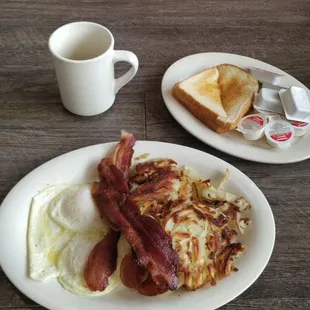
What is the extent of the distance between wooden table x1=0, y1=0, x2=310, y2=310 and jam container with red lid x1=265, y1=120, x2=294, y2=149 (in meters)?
0.06

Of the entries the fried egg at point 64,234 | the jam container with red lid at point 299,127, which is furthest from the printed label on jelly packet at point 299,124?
the fried egg at point 64,234

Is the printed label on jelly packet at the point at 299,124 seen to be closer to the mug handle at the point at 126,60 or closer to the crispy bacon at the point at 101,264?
the mug handle at the point at 126,60

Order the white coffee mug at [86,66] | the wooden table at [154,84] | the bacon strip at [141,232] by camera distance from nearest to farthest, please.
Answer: the bacon strip at [141,232]
the wooden table at [154,84]
the white coffee mug at [86,66]

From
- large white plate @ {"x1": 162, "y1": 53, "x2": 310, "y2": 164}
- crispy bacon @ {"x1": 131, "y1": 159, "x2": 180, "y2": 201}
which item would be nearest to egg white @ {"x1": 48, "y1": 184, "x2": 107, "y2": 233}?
crispy bacon @ {"x1": 131, "y1": 159, "x2": 180, "y2": 201}

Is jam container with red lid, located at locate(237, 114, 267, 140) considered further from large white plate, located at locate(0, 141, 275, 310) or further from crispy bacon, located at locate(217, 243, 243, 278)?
crispy bacon, located at locate(217, 243, 243, 278)

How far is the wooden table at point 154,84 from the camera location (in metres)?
1.02

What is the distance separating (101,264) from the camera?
917 mm

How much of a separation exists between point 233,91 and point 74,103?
473mm

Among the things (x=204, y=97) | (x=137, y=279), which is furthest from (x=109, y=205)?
(x=204, y=97)

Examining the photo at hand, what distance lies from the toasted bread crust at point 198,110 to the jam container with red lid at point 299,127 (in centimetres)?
19

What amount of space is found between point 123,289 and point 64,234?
0.18 meters

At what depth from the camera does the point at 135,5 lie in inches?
66.4

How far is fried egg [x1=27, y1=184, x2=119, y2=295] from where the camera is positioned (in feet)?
3.03

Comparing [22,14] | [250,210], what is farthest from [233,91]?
[22,14]
